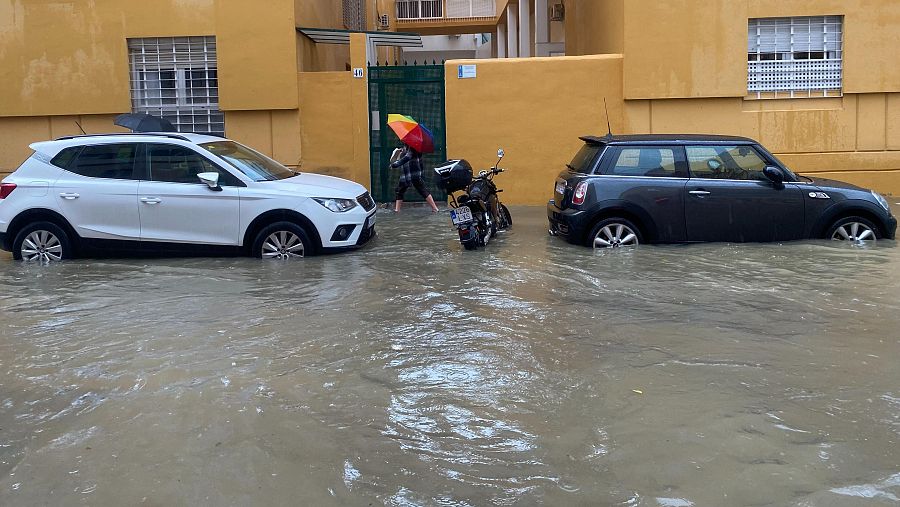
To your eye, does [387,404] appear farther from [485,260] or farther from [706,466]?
[485,260]

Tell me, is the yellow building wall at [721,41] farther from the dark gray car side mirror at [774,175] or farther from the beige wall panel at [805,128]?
the dark gray car side mirror at [774,175]

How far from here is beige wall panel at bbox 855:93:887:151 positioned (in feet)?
47.1

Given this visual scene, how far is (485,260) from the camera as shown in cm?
1009

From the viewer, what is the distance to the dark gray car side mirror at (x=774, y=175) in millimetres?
10141

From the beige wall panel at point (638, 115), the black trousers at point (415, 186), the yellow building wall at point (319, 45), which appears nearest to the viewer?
the black trousers at point (415, 186)

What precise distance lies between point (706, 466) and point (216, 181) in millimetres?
7046

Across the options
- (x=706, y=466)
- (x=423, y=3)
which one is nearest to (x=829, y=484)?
(x=706, y=466)

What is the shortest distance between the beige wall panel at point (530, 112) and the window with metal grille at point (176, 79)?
3975 mm

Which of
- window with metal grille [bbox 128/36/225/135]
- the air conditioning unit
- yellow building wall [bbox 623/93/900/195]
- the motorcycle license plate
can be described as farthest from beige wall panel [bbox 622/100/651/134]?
the air conditioning unit

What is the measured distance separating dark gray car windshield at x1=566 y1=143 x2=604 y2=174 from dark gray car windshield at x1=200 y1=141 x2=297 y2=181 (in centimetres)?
338

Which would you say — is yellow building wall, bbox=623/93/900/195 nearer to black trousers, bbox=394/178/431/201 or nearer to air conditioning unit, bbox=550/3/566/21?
black trousers, bbox=394/178/431/201

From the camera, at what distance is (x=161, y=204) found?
10.1 meters

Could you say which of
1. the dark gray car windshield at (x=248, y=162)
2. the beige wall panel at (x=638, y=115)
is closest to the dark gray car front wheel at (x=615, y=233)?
the dark gray car windshield at (x=248, y=162)

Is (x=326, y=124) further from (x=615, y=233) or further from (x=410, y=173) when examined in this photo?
(x=615, y=233)
